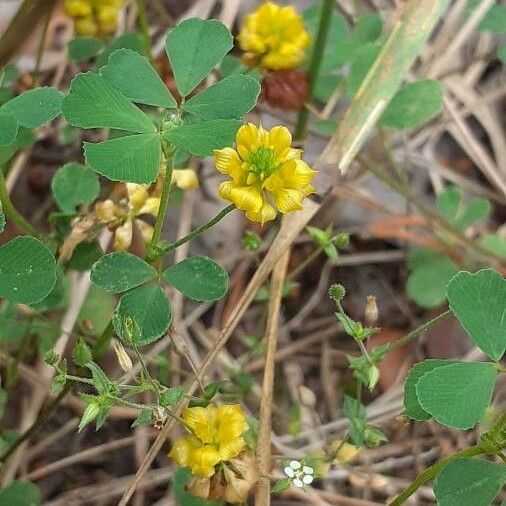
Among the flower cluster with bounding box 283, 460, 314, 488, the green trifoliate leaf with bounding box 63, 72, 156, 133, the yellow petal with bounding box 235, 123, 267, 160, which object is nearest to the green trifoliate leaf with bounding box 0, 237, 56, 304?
the green trifoliate leaf with bounding box 63, 72, 156, 133

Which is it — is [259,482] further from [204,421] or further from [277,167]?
[277,167]

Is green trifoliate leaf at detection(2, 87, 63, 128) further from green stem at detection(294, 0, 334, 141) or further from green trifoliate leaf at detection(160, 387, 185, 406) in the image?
green stem at detection(294, 0, 334, 141)

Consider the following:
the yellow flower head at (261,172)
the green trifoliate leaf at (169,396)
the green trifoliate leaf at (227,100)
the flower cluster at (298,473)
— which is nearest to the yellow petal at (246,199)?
the yellow flower head at (261,172)

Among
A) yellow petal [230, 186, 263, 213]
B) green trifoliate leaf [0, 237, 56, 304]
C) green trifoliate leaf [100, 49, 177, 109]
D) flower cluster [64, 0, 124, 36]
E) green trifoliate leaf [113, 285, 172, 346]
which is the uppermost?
green trifoliate leaf [100, 49, 177, 109]

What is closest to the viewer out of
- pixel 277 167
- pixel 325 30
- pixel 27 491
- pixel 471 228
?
pixel 277 167

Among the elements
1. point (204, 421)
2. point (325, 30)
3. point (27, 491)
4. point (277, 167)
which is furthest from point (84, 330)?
point (325, 30)

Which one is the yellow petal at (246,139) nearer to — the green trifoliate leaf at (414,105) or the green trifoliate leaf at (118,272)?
the green trifoliate leaf at (118,272)
